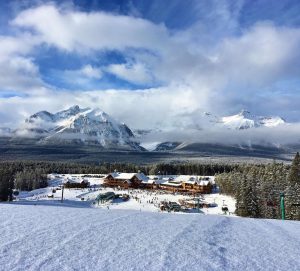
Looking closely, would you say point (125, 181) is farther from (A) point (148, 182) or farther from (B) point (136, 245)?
(B) point (136, 245)

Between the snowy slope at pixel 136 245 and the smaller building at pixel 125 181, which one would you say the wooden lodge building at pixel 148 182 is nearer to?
the smaller building at pixel 125 181

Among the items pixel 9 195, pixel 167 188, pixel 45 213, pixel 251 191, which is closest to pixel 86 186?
pixel 167 188

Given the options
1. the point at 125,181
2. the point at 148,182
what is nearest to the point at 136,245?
the point at 148,182

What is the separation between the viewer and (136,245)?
793 cm

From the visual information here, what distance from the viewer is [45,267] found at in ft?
20.9

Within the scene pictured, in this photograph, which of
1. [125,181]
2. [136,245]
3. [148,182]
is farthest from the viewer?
[125,181]

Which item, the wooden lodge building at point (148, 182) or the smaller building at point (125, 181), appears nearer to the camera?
the wooden lodge building at point (148, 182)

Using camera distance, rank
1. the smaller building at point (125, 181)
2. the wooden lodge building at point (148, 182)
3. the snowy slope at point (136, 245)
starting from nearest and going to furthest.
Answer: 1. the snowy slope at point (136, 245)
2. the wooden lodge building at point (148, 182)
3. the smaller building at point (125, 181)

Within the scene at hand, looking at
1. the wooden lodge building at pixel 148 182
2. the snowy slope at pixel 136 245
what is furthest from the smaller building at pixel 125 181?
the snowy slope at pixel 136 245

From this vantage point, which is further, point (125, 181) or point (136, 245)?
point (125, 181)

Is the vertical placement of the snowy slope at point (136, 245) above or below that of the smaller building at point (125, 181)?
above

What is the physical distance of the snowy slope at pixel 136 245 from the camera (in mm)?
6777

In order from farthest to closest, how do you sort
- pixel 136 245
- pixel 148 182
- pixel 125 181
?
pixel 125 181 < pixel 148 182 < pixel 136 245

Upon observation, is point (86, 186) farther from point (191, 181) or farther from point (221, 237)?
point (221, 237)
